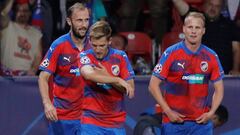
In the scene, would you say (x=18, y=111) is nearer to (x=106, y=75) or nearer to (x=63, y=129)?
(x=63, y=129)

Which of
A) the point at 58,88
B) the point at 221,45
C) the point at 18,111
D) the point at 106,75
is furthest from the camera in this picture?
the point at 221,45

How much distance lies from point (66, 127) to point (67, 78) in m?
0.55

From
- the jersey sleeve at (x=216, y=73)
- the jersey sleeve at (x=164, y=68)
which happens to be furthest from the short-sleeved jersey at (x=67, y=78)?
the jersey sleeve at (x=216, y=73)

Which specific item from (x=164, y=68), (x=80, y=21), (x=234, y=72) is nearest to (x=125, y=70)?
(x=164, y=68)

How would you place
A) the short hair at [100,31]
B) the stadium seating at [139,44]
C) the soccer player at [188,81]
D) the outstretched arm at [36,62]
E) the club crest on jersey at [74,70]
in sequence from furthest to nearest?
the stadium seating at [139,44], the outstretched arm at [36,62], the club crest on jersey at [74,70], the soccer player at [188,81], the short hair at [100,31]

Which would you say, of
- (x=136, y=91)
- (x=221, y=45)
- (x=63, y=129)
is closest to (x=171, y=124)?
(x=63, y=129)

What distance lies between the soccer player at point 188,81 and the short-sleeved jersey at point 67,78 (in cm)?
94

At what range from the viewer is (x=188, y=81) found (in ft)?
28.3

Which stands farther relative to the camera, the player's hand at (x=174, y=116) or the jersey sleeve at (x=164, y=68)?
the jersey sleeve at (x=164, y=68)

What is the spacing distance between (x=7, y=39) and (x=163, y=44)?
225 centimetres

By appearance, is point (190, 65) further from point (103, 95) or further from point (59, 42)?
point (59, 42)

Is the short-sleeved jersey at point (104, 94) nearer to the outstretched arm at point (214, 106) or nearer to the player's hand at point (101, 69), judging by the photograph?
the player's hand at point (101, 69)

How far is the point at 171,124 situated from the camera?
8672 mm

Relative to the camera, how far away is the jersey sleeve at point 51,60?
8.96m
